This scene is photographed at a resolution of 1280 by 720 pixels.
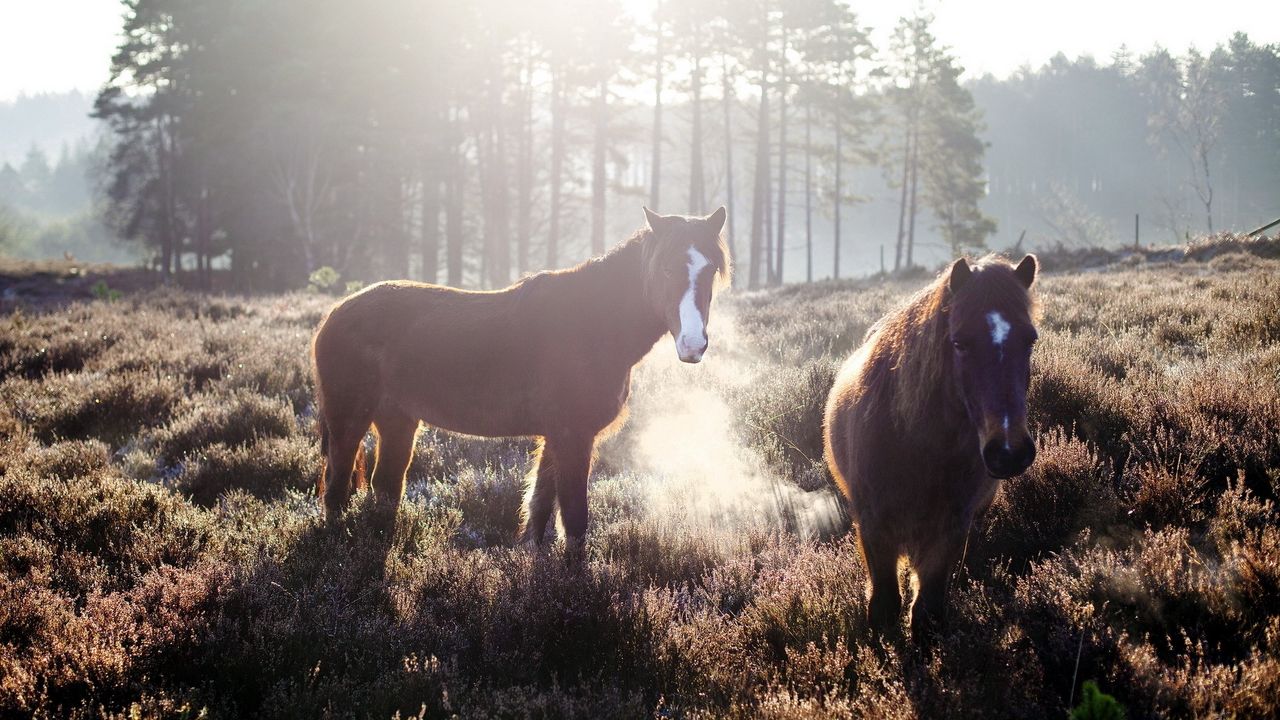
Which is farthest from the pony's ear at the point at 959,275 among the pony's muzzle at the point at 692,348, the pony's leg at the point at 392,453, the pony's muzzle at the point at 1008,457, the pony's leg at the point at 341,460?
the pony's leg at the point at 341,460

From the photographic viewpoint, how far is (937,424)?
284 centimetres

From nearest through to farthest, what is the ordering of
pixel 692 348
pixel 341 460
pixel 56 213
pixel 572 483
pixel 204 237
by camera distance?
1. pixel 692 348
2. pixel 572 483
3. pixel 341 460
4. pixel 204 237
5. pixel 56 213

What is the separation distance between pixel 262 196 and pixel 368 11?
914 cm

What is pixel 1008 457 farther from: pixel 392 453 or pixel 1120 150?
pixel 1120 150

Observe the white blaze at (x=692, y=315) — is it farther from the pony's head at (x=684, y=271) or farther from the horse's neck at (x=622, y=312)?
the horse's neck at (x=622, y=312)

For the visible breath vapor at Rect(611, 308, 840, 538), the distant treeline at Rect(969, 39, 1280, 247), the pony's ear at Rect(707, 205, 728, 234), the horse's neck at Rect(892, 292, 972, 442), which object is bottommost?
the visible breath vapor at Rect(611, 308, 840, 538)

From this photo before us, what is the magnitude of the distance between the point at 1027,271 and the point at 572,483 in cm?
285

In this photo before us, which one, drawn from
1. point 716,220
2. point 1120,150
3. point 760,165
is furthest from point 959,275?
point 1120,150

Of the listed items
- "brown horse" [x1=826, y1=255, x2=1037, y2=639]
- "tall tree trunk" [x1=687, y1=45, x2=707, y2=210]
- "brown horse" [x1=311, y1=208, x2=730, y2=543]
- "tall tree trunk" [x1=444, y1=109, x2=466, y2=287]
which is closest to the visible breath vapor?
"brown horse" [x1=311, y1=208, x2=730, y2=543]

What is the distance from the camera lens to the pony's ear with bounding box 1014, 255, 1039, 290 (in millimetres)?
2729

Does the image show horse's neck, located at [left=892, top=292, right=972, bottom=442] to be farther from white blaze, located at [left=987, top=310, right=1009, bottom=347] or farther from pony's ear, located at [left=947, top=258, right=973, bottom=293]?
white blaze, located at [left=987, top=310, right=1009, bottom=347]

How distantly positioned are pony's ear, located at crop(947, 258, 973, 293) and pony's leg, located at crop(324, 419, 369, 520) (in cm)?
414

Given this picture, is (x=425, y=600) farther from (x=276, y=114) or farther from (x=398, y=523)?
(x=276, y=114)

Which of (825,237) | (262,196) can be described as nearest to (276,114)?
(262,196)
